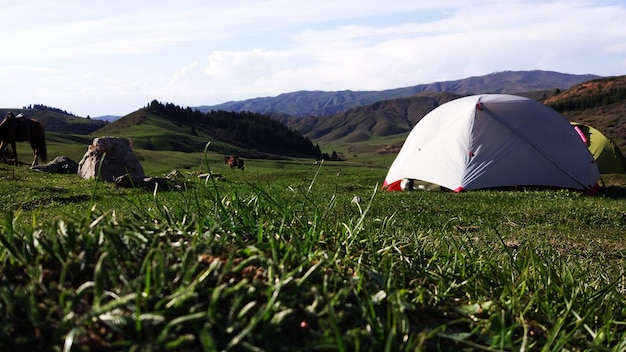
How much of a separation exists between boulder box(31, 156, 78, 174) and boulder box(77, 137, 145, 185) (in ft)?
5.16

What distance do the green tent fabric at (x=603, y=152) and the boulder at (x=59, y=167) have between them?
79.4 feet

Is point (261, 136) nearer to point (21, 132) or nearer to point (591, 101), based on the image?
point (591, 101)

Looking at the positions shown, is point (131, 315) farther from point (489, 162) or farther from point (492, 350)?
point (489, 162)

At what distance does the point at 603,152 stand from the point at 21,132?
93.5 feet

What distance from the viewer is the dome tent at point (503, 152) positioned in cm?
1866

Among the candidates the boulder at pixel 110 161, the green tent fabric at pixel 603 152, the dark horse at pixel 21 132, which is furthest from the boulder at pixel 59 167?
the green tent fabric at pixel 603 152

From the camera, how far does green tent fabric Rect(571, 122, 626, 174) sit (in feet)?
86.1

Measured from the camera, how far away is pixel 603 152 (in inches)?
1045

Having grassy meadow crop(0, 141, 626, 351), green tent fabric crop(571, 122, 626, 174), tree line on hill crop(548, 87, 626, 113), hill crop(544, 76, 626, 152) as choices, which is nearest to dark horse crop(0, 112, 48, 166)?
green tent fabric crop(571, 122, 626, 174)

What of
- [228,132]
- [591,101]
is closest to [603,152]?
[591,101]

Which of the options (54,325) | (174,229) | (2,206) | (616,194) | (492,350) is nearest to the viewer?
(54,325)

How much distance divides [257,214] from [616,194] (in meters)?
18.0

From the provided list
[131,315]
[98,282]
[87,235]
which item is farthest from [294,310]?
[87,235]

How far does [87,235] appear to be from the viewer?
2557 millimetres
